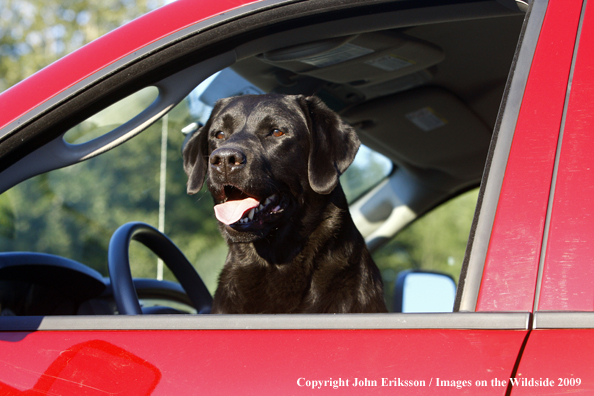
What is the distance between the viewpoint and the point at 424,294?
2889mm

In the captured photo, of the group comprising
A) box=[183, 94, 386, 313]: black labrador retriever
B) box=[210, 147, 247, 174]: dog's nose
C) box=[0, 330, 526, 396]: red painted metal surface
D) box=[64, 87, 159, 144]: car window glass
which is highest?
box=[64, 87, 159, 144]: car window glass

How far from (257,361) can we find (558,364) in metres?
0.49

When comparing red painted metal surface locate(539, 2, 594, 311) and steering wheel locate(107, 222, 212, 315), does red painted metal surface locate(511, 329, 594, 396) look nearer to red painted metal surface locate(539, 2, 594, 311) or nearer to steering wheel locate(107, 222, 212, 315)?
red painted metal surface locate(539, 2, 594, 311)

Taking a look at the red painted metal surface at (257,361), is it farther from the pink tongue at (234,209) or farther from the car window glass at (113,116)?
the pink tongue at (234,209)

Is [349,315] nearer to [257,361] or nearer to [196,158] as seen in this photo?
[257,361]

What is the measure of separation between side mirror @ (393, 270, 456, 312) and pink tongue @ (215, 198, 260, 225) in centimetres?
117

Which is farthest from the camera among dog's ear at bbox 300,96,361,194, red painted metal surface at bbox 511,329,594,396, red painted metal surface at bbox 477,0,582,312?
dog's ear at bbox 300,96,361,194

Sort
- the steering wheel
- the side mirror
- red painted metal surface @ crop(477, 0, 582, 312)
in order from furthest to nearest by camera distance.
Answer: the side mirror
the steering wheel
red painted metal surface @ crop(477, 0, 582, 312)

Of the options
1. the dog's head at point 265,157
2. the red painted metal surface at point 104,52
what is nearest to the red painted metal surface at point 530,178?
the red painted metal surface at point 104,52

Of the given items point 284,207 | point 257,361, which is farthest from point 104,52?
point 284,207

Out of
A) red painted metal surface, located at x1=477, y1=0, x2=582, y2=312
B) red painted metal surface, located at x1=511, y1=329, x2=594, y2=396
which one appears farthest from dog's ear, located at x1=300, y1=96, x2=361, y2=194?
red painted metal surface, located at x1=511, y1=329, x2=594, y2=396

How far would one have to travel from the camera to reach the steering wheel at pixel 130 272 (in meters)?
1.94

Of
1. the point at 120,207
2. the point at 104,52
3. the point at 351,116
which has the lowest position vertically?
the point at 120,207

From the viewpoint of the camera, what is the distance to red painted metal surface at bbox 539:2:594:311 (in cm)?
96
